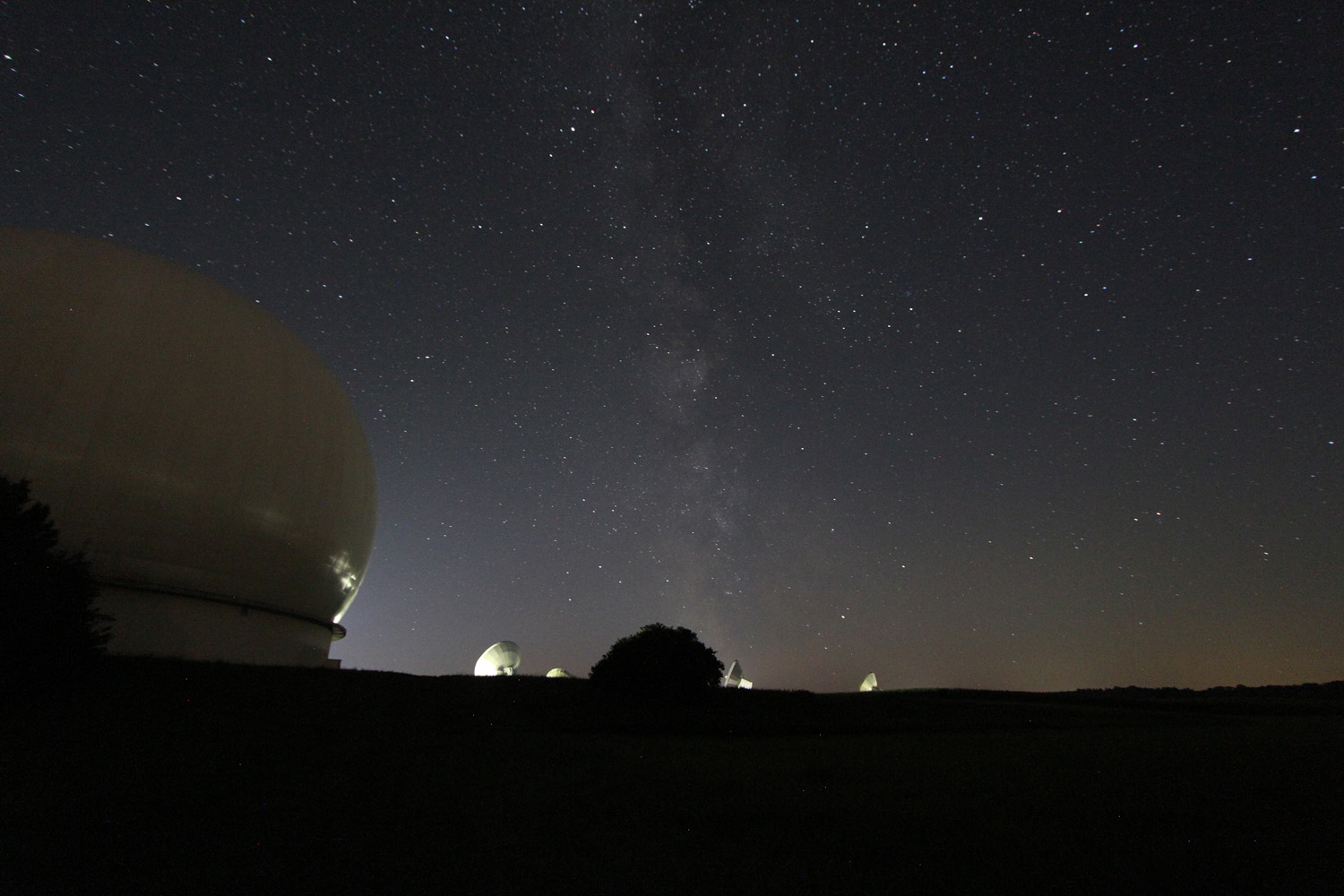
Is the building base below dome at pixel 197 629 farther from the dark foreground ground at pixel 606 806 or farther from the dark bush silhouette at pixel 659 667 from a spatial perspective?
the dark bush silhouette at pixel 659 667

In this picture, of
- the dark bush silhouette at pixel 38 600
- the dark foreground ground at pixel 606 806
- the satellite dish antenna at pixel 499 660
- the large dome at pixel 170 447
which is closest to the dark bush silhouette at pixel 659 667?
the dark foreground ground at pixel 606 806

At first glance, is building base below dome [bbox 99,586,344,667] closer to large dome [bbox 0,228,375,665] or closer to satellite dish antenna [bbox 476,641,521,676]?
large dome [bbox 0,228,375,665]

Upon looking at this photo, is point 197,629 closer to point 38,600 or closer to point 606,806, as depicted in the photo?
point 38,600

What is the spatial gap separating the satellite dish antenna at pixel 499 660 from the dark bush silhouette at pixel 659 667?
22.1 meters

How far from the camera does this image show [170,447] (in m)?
15.2

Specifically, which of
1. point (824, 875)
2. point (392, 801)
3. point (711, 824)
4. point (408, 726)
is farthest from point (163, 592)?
point (824, 875)

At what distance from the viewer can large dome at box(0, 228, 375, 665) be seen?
46.5 feet

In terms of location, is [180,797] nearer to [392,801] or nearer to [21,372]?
[392,801]

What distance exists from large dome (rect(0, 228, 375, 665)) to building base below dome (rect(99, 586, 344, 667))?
0.11ft

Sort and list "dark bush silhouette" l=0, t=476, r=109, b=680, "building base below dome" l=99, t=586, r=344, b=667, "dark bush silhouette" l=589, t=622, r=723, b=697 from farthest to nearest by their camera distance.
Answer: "dark bush silhouette" l=589, t=622, r=723, b=697 → "building base below dome" l=99, t=586, r=344, b=667 → "dark bush silhouette" l=0, t=476, r=109, b=680

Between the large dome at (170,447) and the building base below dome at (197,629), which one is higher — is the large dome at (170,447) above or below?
above

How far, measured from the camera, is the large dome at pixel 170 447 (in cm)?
1418

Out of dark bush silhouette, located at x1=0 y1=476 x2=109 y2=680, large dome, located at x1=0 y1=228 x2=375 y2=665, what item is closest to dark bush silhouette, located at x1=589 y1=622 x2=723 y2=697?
large dome, located at x1=0 y1=228 x2=375 y2=665

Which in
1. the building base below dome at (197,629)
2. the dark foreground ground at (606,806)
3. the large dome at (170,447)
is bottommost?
the dark foreground ground at (606,806)
